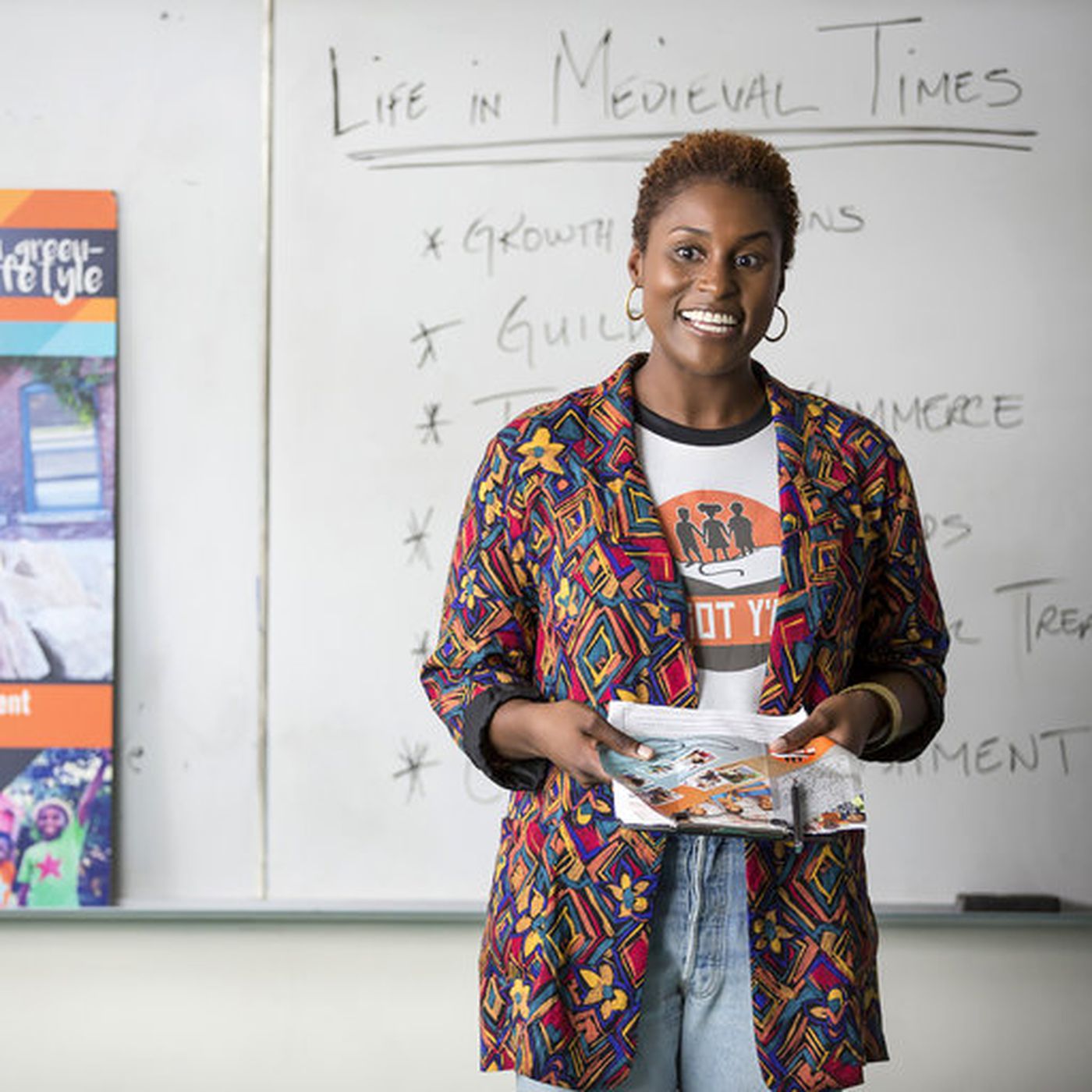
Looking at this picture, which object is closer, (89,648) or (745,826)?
(745,826)

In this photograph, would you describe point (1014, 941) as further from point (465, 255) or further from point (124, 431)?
point (124, 431)

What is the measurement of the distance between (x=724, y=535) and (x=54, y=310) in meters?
1.54

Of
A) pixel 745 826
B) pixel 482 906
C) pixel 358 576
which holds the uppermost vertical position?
pixel 358 576

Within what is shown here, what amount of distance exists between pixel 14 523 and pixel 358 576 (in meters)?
0.55

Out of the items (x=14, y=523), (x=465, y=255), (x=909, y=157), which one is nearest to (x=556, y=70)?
(x=465, y=255)

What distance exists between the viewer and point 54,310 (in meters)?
2.54

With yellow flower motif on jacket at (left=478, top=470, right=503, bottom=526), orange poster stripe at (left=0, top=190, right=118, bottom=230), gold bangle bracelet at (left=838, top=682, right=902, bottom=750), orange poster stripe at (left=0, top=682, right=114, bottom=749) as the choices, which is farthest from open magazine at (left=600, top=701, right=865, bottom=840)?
orange poster stripe at (left=0, top=190, right=118, bottom=230)

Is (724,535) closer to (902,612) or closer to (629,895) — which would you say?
(902,612)

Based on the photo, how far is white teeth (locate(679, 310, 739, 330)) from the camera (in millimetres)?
1395

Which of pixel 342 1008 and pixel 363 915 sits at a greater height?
pixel 363 915

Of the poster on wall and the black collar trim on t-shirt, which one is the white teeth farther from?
the poster on wall

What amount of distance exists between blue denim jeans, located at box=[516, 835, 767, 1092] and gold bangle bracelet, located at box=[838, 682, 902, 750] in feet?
0.57

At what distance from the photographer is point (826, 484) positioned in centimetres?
139

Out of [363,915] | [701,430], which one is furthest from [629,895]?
[363,915]
